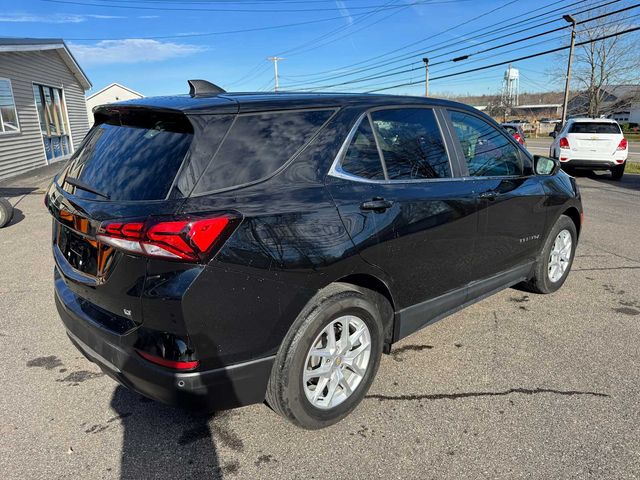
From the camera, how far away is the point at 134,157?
2.36 metres

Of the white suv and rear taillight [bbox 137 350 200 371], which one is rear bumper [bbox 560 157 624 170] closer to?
the white suv

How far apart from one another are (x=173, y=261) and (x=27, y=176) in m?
14.2

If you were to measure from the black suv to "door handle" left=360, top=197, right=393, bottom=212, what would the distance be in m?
0.01

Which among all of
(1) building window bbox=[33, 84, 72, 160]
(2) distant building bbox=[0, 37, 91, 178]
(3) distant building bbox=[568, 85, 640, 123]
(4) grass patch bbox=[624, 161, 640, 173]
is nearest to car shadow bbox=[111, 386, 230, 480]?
(2) distant building bbox=[0, 37, 91, 178]

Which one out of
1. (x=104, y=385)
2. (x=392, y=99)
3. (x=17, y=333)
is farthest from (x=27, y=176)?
(x=392, y=99)

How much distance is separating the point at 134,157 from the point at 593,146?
14.0 meters

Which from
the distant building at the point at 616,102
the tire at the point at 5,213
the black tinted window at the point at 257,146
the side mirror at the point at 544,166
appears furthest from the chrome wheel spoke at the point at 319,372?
the distant building at the point at 616,102

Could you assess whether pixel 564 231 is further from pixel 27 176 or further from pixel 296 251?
pixel 27 176

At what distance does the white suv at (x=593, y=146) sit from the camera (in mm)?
13109

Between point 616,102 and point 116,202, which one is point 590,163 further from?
point 616,102

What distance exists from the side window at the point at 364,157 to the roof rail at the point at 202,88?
88 cm

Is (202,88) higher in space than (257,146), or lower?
higher

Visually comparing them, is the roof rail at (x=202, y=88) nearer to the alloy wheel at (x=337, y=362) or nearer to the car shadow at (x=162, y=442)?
the alloy wheel at (x=337, y=362)

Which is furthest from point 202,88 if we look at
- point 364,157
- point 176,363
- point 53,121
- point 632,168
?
point 53,121
